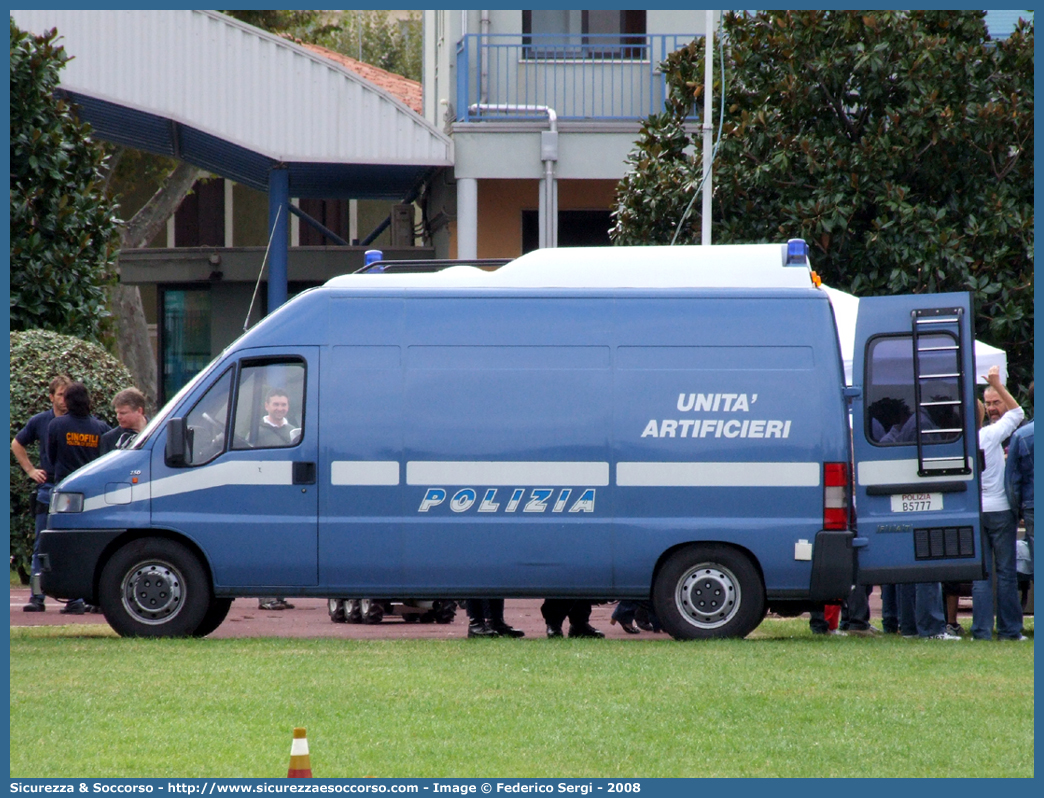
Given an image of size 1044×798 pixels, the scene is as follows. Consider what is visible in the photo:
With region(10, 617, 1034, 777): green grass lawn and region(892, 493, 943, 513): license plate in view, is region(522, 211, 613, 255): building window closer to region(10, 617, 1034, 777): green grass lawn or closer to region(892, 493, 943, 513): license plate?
region(892, 493, 943, 513): license plate

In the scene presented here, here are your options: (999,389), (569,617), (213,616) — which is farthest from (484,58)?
(213,616)

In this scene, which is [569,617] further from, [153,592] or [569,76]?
[569,76]

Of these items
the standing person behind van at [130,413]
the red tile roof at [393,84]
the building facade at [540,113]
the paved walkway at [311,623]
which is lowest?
the paved walkway at [311,623]

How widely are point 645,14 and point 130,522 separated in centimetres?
1320

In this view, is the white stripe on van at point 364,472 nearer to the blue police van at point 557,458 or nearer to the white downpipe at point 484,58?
the blue police van at point 557,458

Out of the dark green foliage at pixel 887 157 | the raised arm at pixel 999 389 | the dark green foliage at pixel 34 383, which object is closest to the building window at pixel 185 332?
the dark green foliage at pixel 34 383

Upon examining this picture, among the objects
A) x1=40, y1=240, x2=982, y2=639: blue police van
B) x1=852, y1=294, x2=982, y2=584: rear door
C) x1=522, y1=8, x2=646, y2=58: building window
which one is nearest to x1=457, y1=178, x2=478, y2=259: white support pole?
x1=522, y1=8, x2=646, y2=58: building window

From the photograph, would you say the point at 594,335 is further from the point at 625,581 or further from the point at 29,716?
the point at 29,716

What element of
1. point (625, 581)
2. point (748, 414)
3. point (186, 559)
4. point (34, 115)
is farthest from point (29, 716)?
point (34, 115)

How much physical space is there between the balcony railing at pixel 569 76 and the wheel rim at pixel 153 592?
438 inches

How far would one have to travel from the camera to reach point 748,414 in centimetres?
1084

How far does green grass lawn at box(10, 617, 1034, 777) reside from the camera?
6559 mm

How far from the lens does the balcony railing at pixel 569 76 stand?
68.8 ft

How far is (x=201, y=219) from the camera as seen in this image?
36375 millimetres
